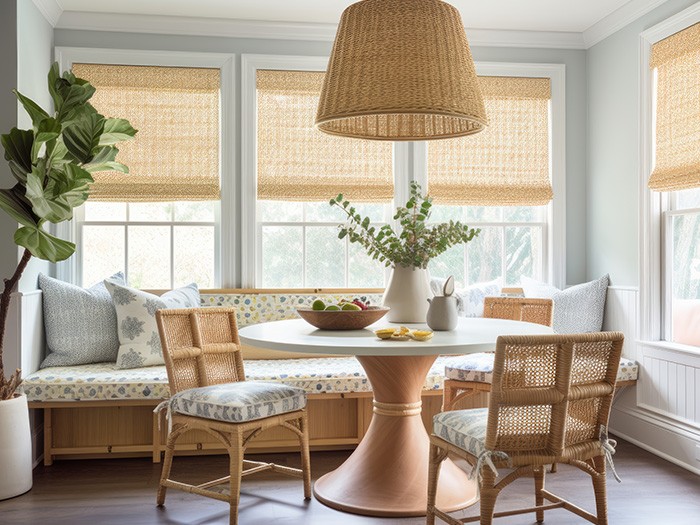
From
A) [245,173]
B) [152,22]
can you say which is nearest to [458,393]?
[245,173]

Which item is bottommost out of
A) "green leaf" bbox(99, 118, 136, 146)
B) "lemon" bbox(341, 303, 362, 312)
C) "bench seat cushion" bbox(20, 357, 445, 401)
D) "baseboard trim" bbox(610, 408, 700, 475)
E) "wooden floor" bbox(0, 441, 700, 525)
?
"wooden floor" bbox(0, 441, 700, 525)

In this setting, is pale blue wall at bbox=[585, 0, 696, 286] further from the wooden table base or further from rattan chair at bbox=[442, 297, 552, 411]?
the wooden table base

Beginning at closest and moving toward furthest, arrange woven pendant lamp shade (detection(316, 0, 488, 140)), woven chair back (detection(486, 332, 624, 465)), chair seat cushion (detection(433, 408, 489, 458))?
1. woven chair back (detection(486, 332, 624, 465))
2. chair seat cushion (detection(433, 408, 489, 458))
3. woven pendant lamp shade (detection(316, 0, 488, 140))

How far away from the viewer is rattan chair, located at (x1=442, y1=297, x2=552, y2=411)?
3.84 meters

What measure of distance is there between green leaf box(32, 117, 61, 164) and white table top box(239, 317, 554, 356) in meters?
1.21

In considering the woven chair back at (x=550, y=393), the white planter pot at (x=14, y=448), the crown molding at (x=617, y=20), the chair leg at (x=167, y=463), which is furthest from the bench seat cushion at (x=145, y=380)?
the crown molding at (x=617, y=20)

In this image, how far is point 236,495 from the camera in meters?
2.89

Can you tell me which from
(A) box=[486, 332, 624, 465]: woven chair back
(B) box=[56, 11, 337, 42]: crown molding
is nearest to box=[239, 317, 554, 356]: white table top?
(A) box=[486, 332, 624, 465]: woven chair back

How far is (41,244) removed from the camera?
3359 mm

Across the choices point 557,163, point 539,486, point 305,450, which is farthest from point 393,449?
point 557,163

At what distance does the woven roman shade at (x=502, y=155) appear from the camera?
4.97m

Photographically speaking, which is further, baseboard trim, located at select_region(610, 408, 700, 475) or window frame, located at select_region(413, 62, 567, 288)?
window frame, located at select_region(413, 62, 567, 288)

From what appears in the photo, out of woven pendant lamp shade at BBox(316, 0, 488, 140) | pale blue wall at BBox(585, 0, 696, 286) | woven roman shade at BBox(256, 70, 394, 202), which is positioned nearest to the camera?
woven pendant lamp shade at BBox(316, 0, 488, 140)

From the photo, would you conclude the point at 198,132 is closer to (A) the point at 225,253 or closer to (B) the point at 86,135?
(A) the point at 225,253
